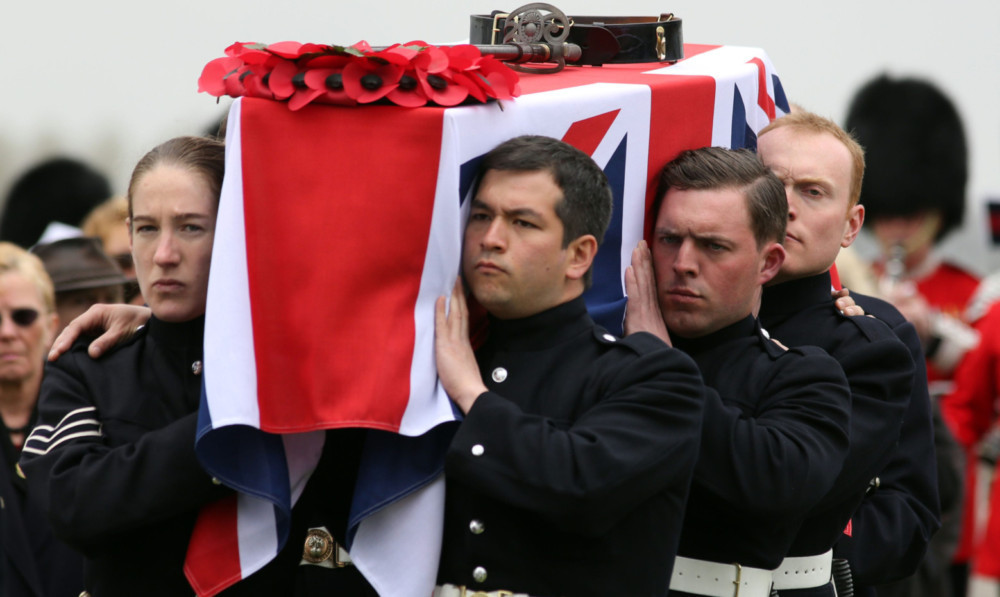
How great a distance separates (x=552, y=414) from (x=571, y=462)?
0.68ft

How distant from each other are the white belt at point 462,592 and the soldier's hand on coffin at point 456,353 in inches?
15.1

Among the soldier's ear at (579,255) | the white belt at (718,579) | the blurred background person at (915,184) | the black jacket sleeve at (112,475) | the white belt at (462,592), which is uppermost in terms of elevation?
the soldier's ear at (579,255)

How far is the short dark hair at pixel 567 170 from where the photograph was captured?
3150mm

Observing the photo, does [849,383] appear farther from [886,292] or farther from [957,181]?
[957,181]

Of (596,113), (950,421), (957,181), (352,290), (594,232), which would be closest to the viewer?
(352,290)

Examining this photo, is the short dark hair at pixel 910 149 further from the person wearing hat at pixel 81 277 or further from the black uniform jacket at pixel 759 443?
the black uniform jacket at pixel 759 443

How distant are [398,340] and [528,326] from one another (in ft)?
1.01

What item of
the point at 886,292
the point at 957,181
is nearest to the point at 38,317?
the point at 886,292

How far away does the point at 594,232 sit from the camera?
3.26 m

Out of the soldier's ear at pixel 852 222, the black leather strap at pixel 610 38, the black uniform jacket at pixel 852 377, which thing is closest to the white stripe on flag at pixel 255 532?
the black uniform jacket at pixel 852 377

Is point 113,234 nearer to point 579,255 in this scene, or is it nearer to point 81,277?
point 81,277

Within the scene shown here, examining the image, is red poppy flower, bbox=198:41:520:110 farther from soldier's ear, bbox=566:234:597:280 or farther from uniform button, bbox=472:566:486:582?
uniform button, bbox=472:566:486:582

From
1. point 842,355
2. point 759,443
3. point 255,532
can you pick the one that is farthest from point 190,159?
point 842,355

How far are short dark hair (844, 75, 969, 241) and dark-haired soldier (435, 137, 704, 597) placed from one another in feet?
23.6
